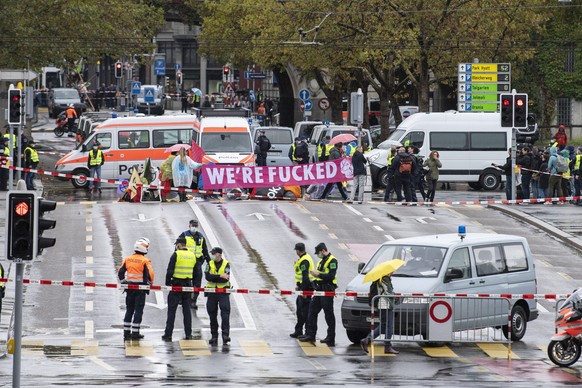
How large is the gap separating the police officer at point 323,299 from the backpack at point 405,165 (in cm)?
1704

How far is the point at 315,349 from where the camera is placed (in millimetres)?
21172

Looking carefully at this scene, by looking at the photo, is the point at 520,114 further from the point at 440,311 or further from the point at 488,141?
the point at 440,311

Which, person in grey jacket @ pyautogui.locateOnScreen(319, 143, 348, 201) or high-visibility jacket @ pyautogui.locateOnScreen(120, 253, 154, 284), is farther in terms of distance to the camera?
person in grey jacket @ pyautogui.locateOnScreen(319, 143, 348, 201)

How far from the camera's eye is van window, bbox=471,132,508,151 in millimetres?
44875

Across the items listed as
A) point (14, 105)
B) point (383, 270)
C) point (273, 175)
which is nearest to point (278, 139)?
point (273, 175)

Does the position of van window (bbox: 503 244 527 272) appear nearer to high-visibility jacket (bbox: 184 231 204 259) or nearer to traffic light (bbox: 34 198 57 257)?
high-visibility jacket (bbox: 184 231 204 259)

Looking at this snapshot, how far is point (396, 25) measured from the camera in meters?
55.9

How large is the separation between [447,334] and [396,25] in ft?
119

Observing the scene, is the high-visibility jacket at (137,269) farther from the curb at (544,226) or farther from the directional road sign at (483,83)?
the directional road sign at (483,83)

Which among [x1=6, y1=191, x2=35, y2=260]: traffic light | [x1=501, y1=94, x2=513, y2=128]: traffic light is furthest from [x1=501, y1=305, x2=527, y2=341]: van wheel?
[x1=501, y1=94, x2=513, y2=128]: traffic light

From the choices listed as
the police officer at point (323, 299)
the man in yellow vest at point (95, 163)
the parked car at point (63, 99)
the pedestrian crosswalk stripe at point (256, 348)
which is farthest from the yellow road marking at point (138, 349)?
the parked car at point (63, 99)

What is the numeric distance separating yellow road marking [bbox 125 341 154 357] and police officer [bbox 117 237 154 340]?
0.29 m

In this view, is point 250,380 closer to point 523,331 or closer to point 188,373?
point 188,373

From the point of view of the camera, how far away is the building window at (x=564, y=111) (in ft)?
241
